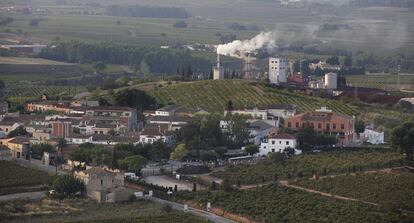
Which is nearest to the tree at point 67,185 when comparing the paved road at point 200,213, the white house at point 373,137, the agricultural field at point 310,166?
the paved road at point 200,213

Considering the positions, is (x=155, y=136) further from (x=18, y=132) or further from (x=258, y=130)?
(x=18, y=132)

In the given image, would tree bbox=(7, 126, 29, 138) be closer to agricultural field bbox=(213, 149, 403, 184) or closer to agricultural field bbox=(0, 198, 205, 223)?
agricultural field bbox=(213, 149, 403, 184)

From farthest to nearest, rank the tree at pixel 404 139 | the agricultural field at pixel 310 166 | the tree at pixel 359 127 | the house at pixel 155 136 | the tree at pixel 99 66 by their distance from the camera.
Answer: the tree at pixel 99 66
the tree at pixel 359 127
the house at pixel 155 136
the tree at pixel 404 139
the agricultural field at pixel 310 166

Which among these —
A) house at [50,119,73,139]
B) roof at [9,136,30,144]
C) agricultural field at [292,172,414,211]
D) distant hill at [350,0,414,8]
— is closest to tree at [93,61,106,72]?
distant hill at [350,0,414,8]

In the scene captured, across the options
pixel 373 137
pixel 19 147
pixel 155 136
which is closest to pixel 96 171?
pixel 19 147

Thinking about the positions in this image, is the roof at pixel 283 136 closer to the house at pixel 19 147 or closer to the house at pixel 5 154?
the house at pixel 19 147
